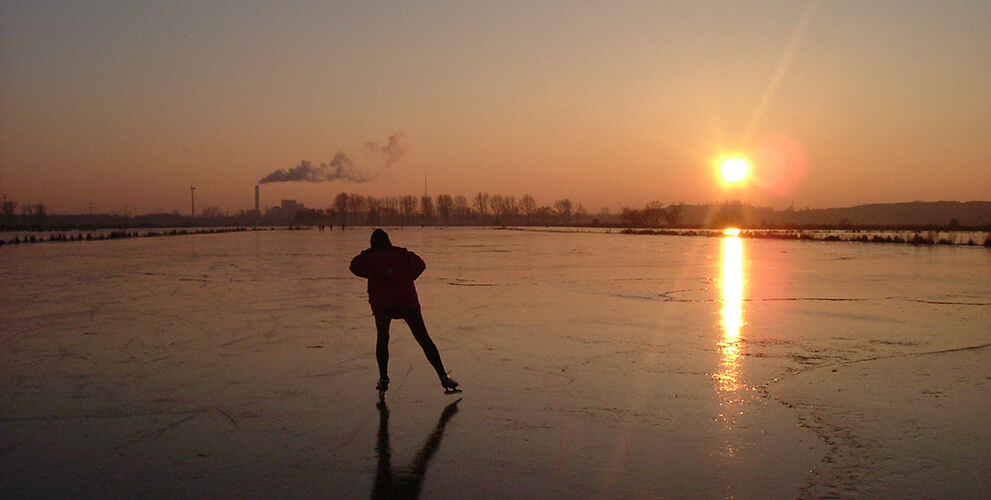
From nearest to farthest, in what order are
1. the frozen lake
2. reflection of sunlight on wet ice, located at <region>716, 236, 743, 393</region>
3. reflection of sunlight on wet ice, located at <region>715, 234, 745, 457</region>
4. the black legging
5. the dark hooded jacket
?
the frozen lake
reflection of sunlight on wet ice, located at <region>715, 234, 745, 457</region>
the dark hooded jacket
the black legging
reflection of sunlight on wet ice, located at <region>716, 236, 743, 393</region>

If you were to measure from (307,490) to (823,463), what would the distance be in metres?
3.05


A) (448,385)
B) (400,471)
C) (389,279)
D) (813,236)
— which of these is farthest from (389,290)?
(813,236)

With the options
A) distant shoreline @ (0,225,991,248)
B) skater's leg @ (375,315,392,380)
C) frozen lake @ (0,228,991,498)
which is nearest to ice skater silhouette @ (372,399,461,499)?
frozen lake @ (0,228,991,498)

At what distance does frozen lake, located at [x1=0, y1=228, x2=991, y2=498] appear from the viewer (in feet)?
14.0

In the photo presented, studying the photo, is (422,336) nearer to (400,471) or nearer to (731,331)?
(400,471)

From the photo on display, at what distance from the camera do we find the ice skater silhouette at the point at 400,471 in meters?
4.04

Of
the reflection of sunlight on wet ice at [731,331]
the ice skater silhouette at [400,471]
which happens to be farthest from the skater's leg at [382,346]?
the reflection of sunlight on wet ice at [731,331]

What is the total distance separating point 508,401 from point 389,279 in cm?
144

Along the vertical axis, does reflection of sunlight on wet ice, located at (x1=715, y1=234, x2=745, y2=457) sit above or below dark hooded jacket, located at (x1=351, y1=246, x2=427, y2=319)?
below

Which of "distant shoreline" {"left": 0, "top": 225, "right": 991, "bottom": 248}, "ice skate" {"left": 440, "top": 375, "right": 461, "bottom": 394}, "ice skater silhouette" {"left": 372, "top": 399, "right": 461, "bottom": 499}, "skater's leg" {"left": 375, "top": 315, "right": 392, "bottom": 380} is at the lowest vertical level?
"distant shoreline" {"left": 0, "top": 225, "right": 991, "bottom": 248}

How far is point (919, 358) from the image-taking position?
7.91 m

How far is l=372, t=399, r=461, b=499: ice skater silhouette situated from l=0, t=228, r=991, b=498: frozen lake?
0.02 meters

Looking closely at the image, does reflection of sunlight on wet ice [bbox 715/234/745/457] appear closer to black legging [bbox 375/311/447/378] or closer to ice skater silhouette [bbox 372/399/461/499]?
ice skater silhouette [bbox 372/399/461/499]

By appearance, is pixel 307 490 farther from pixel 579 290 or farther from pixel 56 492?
pixel 579 290
